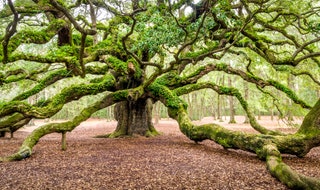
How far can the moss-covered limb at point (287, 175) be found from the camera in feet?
15.4

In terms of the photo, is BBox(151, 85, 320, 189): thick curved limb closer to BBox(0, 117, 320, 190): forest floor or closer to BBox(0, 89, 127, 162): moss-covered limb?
BBox(0, 117, 320, 190): forest floor

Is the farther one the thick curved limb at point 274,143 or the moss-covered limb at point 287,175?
the thick curved limb at point 274,143

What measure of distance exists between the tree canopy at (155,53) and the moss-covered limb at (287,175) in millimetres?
17

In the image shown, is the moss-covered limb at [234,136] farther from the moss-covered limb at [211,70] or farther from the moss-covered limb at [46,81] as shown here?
the moss-covered limb at [46,81]

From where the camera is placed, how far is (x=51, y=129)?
9516 millimetres

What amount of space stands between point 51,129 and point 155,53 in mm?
5149

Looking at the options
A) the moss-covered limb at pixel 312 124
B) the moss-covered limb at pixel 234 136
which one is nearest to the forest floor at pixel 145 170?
the moss-covered limb at pixel 234 136

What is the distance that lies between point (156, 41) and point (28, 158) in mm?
5422

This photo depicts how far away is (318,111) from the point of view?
24.6ft

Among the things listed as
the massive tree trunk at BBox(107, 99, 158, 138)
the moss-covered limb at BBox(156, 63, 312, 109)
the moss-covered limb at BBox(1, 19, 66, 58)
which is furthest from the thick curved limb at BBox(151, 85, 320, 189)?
the moss-covered limb at BBox(1, 19, 66, 58)

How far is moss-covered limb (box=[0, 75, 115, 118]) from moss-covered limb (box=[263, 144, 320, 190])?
7.99m

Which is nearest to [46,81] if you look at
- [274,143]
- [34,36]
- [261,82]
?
[34,36]

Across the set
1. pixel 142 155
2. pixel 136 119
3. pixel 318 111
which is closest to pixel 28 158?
pixel 142 155

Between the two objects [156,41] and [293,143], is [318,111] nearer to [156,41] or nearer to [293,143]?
[293,143]
